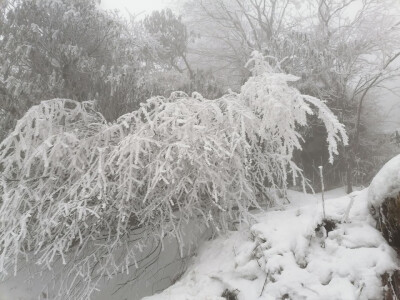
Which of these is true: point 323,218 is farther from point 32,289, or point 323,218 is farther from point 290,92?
point 32,289

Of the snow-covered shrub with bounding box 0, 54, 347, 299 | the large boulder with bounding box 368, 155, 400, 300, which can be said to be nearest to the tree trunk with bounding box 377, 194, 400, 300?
the large boulder with bounding box 368, 155, 400, 300

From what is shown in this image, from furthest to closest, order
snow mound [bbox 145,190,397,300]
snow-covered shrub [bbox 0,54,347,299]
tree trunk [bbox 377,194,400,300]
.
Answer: snow-covered shrub [bbox 0,54,347,299], snow mound [bbox 145,190,397,300], tree trunk [bbox 377,194,400,300]

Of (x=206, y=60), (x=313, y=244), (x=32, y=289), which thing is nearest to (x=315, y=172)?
(x=206, y=60)

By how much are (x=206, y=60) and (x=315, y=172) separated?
223 inches

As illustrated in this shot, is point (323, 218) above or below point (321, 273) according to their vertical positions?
above

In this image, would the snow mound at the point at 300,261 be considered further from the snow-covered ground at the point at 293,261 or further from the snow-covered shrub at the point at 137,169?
the snow-covered shrub at the point at 137,169

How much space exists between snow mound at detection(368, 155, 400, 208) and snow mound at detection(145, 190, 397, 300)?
25cm

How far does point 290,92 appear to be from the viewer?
3.73 metres

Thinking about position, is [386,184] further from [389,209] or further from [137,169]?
[137,169]

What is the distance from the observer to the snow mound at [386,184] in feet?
8.59

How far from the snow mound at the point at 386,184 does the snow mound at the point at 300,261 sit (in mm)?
253

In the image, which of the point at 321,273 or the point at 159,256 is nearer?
the point at 321,273

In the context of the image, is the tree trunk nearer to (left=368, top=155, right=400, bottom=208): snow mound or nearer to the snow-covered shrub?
(left=368, top=155, right=400, bottom=208): snow mound

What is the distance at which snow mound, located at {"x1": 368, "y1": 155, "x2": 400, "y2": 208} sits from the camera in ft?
8.59
